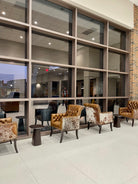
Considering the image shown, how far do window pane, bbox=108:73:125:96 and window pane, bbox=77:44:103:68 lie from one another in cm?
81

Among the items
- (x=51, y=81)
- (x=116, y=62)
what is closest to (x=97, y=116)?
(x=51, y=81)

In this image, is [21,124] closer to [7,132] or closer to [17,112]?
[17,112]

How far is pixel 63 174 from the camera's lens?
81.0 inches

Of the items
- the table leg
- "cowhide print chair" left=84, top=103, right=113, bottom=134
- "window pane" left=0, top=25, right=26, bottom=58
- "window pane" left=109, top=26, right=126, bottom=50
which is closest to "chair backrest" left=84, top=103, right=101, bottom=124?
"cowhide print chair" left=84, top=103, right=113, bottom=134

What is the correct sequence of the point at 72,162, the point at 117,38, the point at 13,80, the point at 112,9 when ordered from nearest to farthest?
the point at 72,162
the point at 13,80
the point at 112,9
the point at 117,38

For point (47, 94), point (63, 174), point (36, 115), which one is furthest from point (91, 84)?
point (63, 174)

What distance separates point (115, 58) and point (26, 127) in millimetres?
4633

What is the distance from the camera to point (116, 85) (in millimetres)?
5906

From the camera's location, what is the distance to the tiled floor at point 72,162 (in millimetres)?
1959

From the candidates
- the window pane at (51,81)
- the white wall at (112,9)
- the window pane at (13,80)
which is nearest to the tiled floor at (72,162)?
the window pane at (13,80)

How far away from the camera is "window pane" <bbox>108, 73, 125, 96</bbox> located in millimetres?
5639

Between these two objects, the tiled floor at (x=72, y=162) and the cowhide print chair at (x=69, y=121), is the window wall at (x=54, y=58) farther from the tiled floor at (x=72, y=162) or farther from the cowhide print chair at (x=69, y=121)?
the tiled floor at (x=72, y=162)

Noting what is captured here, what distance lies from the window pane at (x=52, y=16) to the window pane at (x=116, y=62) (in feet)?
7.15

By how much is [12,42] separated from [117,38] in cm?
450
